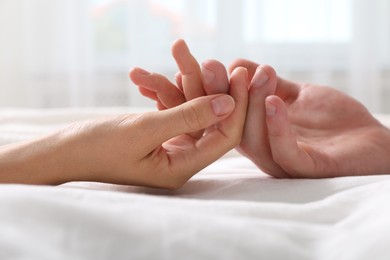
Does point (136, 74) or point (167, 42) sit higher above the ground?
point (136, 74)

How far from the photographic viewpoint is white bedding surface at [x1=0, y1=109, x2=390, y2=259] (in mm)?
495

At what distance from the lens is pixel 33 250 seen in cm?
49

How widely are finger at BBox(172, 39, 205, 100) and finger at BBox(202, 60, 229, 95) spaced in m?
0.03

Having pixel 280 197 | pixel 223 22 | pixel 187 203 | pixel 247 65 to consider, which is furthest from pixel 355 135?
pixel 223 22

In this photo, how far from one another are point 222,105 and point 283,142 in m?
0.09

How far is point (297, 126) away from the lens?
1.07m

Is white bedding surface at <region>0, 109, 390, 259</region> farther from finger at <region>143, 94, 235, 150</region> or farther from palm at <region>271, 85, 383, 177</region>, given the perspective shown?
palm at <region>271, 85, 383, 177</region>

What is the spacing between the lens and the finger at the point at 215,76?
0.87m

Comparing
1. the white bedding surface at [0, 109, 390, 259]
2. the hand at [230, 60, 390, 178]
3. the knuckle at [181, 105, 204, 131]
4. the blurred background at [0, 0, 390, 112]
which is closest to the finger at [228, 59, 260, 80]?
the hand at [230, 60, 390, 178]

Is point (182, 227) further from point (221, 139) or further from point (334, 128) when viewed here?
point (334, 128)

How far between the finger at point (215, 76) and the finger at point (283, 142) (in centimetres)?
6

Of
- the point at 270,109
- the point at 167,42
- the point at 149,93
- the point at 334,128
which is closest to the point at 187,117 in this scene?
the point at 270,109

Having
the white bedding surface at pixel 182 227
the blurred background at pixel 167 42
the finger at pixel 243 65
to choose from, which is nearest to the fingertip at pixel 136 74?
the finger at pixel 243 65

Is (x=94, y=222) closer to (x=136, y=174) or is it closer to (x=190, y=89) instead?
(x=136, y=174)
